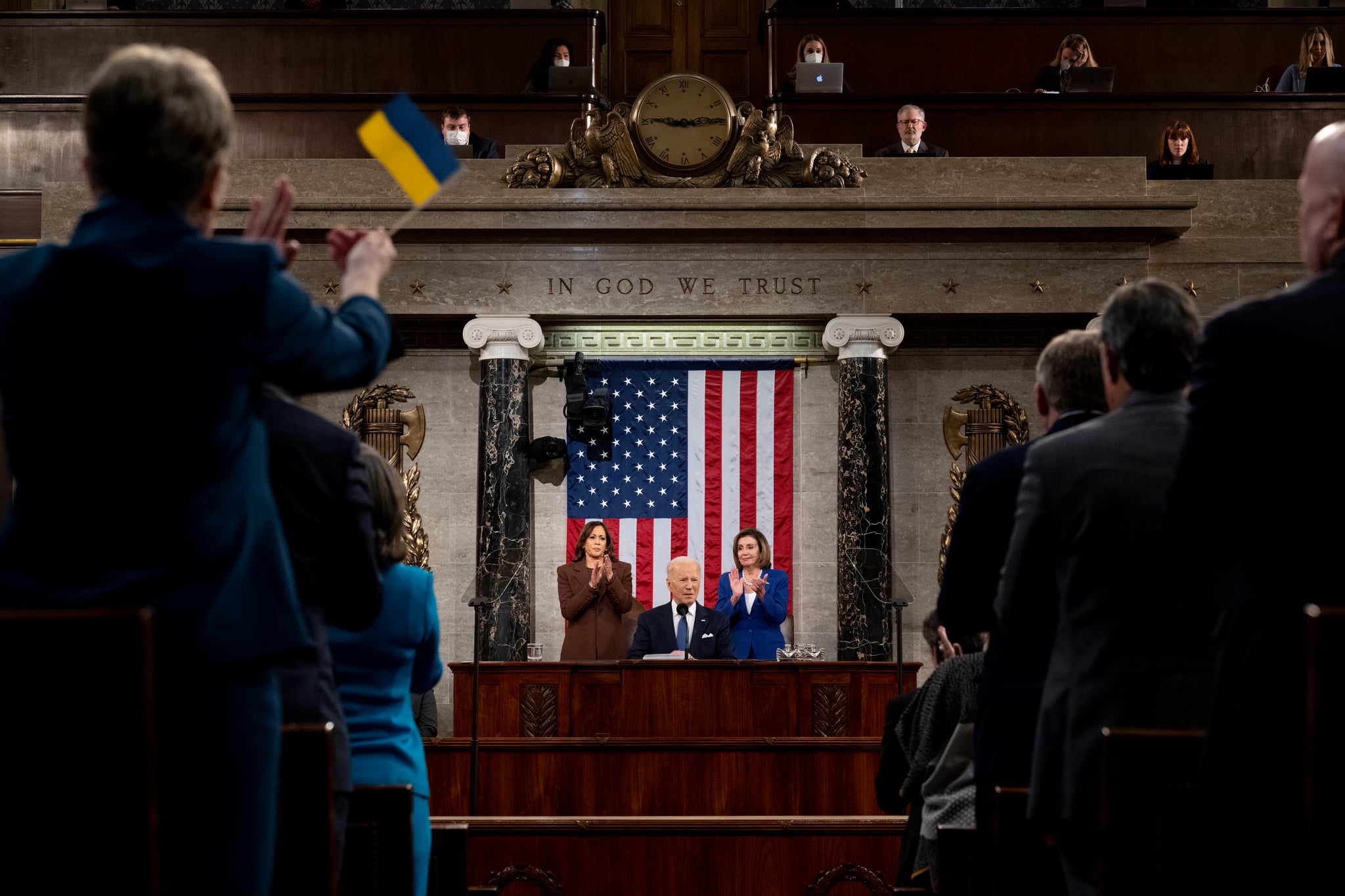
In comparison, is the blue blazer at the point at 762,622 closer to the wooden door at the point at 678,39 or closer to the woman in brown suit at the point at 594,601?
the woman in brown suit at the point at 594,601

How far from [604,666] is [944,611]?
5616 millimetres

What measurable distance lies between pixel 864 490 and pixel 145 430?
8560 millimetres

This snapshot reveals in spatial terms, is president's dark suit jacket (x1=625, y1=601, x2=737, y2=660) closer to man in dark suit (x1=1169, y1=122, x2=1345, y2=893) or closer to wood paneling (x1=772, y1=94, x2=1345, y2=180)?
wood paneling (x1=772, y1=94, x2=1345, y2=180)

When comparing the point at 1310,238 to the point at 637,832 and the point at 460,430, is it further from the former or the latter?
the point at 460,430

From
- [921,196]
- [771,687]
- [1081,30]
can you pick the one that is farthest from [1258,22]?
[771,687]

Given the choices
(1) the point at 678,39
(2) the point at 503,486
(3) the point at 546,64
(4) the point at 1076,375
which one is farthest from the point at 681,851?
(1) the point at 678,39

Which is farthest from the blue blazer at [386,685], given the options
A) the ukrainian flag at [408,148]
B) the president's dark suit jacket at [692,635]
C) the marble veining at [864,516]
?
the marble veining at [864,516]

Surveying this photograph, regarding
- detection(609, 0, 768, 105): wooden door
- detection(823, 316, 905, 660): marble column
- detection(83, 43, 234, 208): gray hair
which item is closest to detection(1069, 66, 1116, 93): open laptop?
detection(823, 316, 905, 660): marble column

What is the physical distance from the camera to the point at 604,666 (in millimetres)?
8227

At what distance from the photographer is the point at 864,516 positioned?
9898mm

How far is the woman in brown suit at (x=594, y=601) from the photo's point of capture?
9.19 m

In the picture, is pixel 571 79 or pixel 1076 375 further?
pixel 571 79

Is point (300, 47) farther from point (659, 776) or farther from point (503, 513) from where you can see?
point (659, 776)

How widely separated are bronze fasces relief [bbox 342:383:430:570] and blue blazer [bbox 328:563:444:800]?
7.85m
